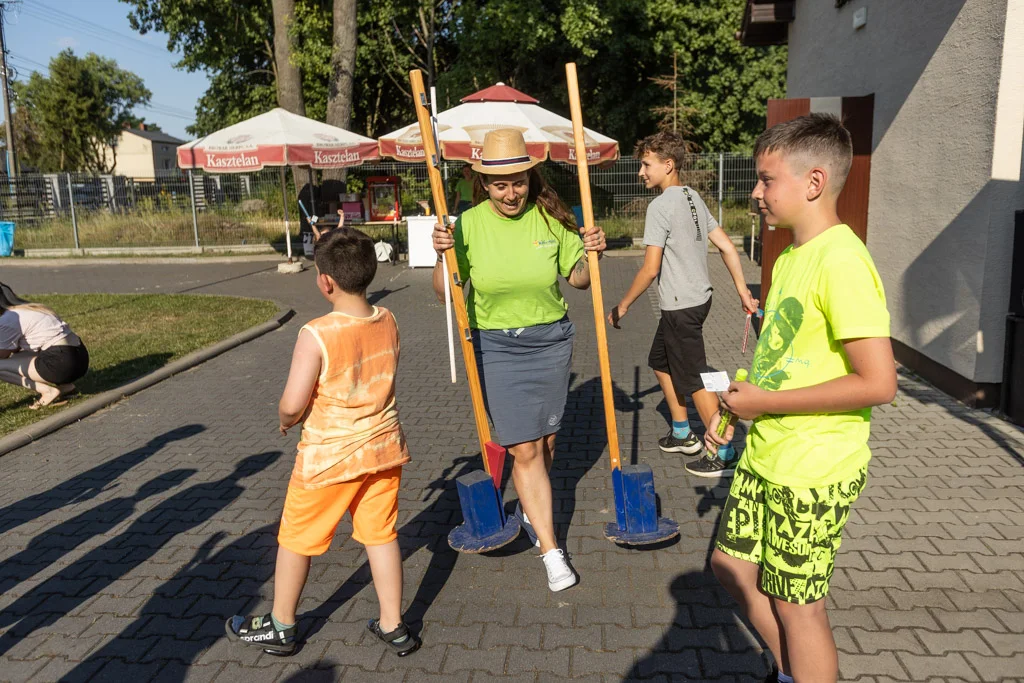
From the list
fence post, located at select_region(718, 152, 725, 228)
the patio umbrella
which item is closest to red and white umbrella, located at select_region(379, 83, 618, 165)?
the patio umbrella

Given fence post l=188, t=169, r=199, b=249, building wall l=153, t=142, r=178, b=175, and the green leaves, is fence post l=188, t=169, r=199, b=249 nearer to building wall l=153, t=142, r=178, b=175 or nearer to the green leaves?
the green leaves

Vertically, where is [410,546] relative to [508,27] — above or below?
below

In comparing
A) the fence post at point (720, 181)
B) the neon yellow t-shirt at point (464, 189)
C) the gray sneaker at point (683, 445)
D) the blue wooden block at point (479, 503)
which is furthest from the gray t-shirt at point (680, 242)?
the fence post at point (720, 181)

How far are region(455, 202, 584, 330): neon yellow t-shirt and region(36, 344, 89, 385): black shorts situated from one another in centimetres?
466

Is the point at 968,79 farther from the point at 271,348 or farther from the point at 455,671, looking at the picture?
the point at 271,348

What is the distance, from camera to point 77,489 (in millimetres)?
5070

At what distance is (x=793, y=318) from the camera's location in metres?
2.27

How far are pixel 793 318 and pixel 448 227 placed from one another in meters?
1.73

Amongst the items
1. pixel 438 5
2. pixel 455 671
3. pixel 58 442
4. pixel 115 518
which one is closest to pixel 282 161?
pixel 58 442

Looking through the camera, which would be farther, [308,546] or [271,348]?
[271,348]

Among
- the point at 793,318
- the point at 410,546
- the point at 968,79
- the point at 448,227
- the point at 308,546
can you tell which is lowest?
the point at 410,546

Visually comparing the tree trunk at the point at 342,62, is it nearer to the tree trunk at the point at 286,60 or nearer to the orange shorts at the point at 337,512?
the tree trunk at the point at 286,60

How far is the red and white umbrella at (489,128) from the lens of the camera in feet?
41.7

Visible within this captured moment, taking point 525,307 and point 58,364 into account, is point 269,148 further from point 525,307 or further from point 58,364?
point 525,307
